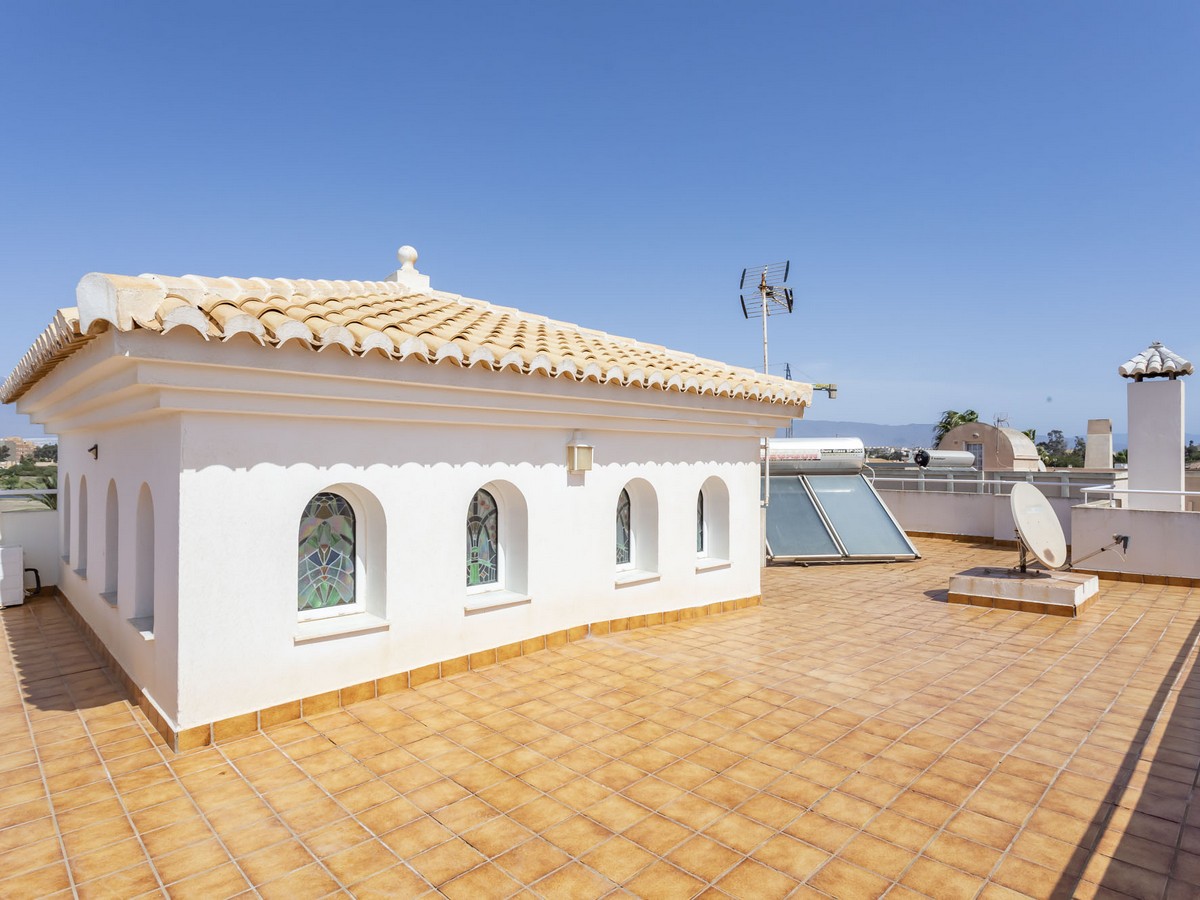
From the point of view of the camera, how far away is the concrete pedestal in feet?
31.0

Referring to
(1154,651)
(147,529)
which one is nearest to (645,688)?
(147,529)

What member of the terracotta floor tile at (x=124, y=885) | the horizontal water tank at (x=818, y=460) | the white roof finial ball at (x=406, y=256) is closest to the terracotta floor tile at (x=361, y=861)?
the terracotta floor tile at (x=124, y=885)

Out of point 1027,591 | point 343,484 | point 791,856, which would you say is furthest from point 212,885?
point 1027,591

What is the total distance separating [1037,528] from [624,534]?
20.4ft

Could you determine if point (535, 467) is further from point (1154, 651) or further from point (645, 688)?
point (1154, 651)

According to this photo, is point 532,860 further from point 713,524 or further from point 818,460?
point 818,460

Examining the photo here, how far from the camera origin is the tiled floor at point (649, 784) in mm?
3578

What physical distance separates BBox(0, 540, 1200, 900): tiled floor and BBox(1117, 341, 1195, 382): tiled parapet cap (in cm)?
737

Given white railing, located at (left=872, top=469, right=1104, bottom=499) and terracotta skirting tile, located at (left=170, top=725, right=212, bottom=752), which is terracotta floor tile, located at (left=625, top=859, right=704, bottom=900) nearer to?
terracotta skirting tile, located at (left=170, top=725, right=212, bottom=752)

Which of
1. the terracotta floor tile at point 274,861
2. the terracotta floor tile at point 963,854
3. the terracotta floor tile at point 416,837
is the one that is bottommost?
the terracotta floor tile at point 963,854

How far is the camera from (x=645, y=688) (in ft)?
21.0

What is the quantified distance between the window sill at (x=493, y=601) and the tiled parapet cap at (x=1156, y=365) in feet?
41.1

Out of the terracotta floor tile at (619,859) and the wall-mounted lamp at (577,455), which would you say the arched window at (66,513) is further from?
the terracotta floor tile at (619,859)

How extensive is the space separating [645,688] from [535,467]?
2547mm
